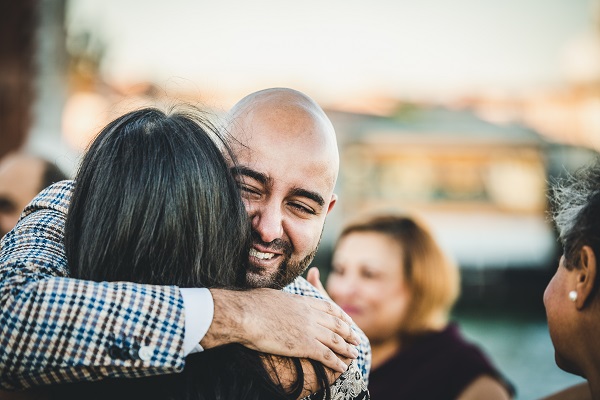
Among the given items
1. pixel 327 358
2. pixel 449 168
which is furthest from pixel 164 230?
pixel 449 168

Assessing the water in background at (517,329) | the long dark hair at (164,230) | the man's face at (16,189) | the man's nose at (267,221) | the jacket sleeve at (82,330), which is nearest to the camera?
the jacket sleeve at (82,330)

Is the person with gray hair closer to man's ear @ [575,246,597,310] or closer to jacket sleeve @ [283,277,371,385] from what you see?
man's ear @ [575,246,597,310]

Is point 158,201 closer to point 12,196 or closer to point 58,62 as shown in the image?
point 12,196

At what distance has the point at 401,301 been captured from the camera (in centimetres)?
388

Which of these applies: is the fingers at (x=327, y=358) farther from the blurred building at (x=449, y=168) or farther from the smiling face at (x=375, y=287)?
the blurred building at (x=449, y=168)

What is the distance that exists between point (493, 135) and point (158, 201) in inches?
779

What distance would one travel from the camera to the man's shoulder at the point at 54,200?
1.92 m

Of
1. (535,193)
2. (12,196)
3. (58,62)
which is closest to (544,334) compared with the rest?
(535,193)

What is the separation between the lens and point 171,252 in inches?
59.9

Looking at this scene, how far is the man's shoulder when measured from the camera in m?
1.92

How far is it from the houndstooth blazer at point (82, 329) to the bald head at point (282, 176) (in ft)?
2.15

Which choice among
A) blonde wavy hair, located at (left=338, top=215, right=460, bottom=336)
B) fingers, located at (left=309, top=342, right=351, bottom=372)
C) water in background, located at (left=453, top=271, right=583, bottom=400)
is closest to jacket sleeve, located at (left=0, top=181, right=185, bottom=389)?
fingers, located at (left=309, top=342, right=351, bottom=372)

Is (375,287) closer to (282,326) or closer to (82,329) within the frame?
(282,326)

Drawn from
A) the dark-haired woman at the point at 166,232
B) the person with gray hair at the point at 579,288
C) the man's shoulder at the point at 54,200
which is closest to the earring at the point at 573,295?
the person with gray hair at the point at 579,288
